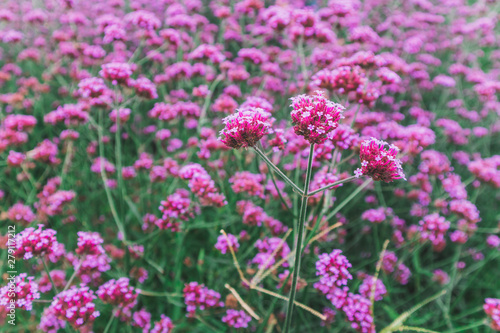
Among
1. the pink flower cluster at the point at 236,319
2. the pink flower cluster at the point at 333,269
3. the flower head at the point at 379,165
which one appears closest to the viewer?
the flower head at the point at 379,165

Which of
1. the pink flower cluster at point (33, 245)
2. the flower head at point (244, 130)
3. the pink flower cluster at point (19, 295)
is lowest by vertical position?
the pink flower cluster at point (19, 295)

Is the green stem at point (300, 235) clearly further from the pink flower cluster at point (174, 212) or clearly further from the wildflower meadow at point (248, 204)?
the pink flower cluster at point (174, 212)

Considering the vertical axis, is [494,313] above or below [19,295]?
below

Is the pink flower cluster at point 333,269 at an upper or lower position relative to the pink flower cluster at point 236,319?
upper

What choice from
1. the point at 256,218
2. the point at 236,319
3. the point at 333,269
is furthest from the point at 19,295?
the point at 333,269

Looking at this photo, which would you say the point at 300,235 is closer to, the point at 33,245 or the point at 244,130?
the point at 244,130

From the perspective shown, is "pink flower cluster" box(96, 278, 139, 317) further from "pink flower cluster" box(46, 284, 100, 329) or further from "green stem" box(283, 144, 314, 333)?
"green stem" box(283, 144, 314, 333)

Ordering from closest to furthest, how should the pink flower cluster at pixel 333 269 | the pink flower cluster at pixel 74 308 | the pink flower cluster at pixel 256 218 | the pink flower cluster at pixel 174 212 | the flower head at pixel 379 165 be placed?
the flower head at pixel 379 165 < the pink flower cluster at pixel 74 308 < the pink flower cluster at pixel 333 269 < the pink flower cluster at pixel 174 212 < the pink flower cluster at pixel 256 218

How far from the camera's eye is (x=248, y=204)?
→ 2.23m

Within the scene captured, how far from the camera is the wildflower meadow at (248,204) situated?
165 centimetres

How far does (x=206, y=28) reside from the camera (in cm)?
424

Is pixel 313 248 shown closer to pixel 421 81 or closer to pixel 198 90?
pixel 198 90

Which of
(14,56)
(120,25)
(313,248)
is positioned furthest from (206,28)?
(313,248)

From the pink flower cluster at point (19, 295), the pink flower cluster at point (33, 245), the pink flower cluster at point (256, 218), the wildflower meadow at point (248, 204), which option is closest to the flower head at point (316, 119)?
the wildflower meadow at point (248, 204)
